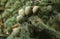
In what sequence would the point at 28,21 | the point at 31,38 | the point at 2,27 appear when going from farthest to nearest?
the point at 2,27
the point at 28,21
the point at 31,38

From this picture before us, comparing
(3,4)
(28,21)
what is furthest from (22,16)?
(3,4)

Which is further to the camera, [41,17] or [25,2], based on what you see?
[25,2]

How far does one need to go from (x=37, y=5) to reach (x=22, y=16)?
30 cm

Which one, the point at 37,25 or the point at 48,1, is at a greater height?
the point at 48,1

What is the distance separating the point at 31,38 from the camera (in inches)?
74.4

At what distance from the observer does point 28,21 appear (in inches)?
79.9

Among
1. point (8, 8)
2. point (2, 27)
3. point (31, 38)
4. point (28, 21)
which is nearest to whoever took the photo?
point (31, 38)

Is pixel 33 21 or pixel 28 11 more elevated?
pixel 28 11

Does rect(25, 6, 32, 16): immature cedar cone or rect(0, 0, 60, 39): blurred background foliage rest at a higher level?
rect(25, 6, 32, 16): immature cedar cone

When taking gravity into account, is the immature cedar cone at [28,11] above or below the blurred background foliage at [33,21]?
above

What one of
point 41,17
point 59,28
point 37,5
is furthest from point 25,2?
point 59,28

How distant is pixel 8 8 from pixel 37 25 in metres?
0.60

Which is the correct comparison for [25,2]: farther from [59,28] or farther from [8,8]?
[59,28]

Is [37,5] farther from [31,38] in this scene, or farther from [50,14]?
[31,38]
